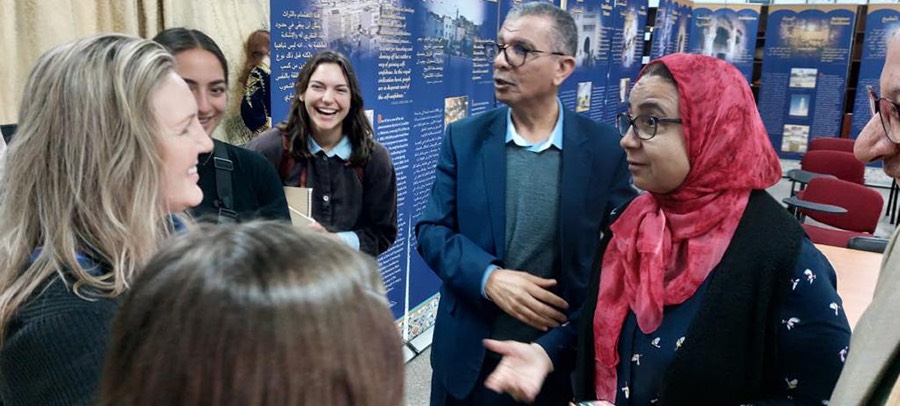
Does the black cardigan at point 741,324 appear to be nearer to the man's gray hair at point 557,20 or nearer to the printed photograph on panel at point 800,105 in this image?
the man's gray hair at point 557,20

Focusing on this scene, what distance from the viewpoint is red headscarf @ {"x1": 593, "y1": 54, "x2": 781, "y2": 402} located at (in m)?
1.35

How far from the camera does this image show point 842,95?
964cm

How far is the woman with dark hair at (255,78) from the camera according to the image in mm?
2752

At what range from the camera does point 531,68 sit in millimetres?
2010

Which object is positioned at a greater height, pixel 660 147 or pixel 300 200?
pixel 660 147

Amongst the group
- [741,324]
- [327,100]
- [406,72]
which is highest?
[406,72]

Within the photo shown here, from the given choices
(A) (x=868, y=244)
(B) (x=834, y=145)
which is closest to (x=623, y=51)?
(B) (x=834, y=145)

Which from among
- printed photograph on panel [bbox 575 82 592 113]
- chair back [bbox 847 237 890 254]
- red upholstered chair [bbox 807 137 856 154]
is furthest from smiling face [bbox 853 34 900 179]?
red upholstered chair [bbox 807 137 856 154]

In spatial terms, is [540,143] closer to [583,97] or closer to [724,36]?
[583,97]

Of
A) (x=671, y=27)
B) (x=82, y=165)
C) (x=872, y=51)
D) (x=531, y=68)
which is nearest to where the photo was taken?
(x=82, y=165)

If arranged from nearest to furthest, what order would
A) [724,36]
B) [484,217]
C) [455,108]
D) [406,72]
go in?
[484,217] → [406,72] → [455,108] → [724,36]

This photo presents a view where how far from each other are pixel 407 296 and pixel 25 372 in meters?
2.96

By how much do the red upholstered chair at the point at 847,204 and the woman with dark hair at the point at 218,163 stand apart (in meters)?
3.86

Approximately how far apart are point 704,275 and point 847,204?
13.0ft
